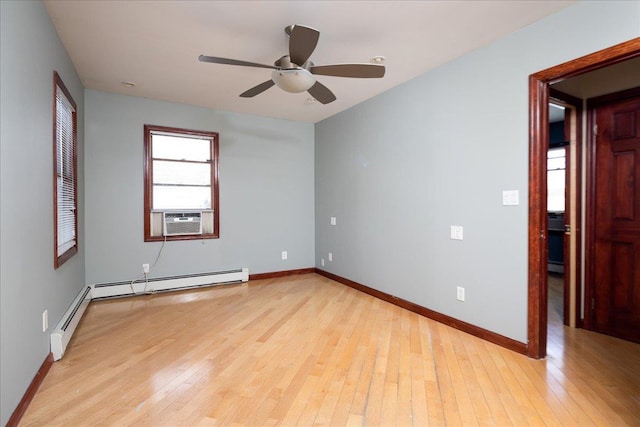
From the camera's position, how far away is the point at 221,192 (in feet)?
15.2

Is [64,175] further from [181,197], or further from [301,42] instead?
[301,42]

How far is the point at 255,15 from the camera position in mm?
2283

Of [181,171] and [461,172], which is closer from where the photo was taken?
[461,172]

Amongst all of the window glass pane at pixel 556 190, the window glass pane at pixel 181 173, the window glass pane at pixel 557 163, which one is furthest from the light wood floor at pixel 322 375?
the window glass pane at pixel 557 163

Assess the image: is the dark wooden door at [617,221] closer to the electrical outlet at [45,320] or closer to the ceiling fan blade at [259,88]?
the ceiling fan blade at [259,88]

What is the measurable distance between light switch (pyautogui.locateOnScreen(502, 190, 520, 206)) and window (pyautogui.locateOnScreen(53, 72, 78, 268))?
3609 mm

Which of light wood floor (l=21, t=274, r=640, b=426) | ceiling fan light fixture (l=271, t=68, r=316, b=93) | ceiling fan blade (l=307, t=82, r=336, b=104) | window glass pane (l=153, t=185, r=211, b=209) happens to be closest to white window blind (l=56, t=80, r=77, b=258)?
light wood floor (l=21, t=274, r=640, b=426)

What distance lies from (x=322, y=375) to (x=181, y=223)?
3104mm

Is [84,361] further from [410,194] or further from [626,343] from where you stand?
[626,343]

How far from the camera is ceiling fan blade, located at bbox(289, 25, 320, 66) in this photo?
189cm

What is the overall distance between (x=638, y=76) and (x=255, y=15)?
312cm

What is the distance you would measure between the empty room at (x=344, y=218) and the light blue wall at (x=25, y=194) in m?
0.02

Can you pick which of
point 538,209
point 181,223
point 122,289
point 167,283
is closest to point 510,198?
point 538,209

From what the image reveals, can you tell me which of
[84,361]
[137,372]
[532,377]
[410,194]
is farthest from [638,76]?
[84,361]
